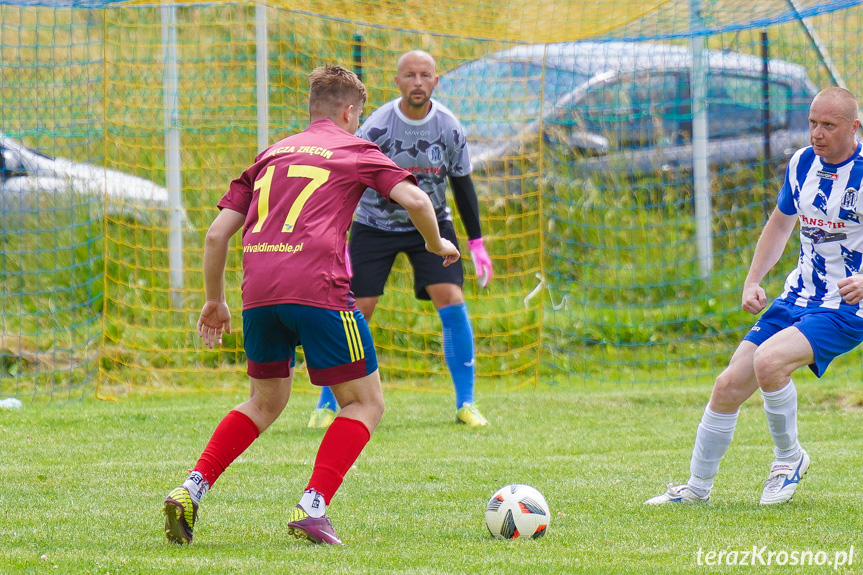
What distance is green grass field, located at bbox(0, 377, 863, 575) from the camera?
349cm

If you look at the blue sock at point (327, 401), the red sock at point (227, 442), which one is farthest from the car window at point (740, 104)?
the red sock at point (227, 442)

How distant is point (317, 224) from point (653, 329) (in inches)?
264

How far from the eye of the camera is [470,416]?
22.2 ft

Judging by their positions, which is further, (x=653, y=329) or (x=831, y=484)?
(x=653, y=329)

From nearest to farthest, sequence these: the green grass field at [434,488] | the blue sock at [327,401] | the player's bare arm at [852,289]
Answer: the green grass field at [434,488]
the player's bare arm at [852,289]
the blue sock at [327,401]

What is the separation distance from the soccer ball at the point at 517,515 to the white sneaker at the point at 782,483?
112 cm

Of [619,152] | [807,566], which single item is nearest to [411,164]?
[807,566]

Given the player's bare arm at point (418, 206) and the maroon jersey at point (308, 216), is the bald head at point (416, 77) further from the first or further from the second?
the player's bare arm at point (418, 206)

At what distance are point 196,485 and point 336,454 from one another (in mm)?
502

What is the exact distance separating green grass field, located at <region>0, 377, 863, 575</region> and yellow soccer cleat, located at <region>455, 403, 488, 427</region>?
105 mm

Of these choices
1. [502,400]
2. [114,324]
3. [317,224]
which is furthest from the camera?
[114,324]

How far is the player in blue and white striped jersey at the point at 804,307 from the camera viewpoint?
4199mm

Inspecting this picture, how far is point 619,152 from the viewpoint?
472 inches

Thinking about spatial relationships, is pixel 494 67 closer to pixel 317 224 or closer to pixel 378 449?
pixel 378 449
